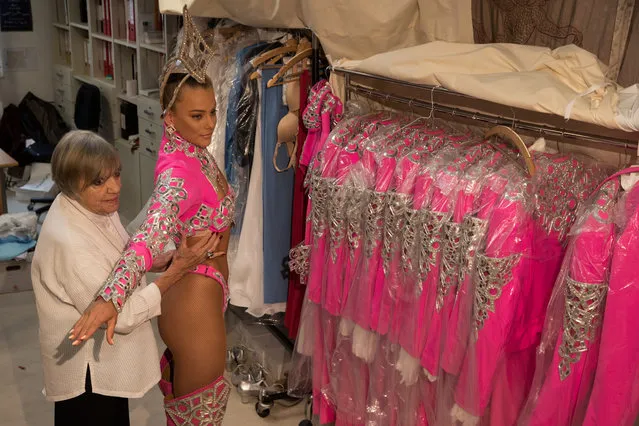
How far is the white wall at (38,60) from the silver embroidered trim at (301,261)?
512 centimetres

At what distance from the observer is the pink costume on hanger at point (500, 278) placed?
1.79 meters

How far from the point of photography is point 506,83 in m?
1.85

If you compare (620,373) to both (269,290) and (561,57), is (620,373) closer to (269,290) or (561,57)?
(561,57)

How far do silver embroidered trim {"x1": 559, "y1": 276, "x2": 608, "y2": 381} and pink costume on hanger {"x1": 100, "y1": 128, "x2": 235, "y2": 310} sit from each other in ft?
3.10

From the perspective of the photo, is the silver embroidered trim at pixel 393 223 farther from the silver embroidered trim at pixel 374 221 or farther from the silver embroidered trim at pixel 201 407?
the silver embroidered trim at pixel 201 407

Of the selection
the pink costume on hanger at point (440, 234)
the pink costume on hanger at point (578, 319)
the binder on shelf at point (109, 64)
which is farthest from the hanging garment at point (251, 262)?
the binder on shelf at point (109, 64)

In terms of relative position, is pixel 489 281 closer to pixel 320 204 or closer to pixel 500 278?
pixel 500 278

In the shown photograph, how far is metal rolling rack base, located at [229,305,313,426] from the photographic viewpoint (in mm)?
2842

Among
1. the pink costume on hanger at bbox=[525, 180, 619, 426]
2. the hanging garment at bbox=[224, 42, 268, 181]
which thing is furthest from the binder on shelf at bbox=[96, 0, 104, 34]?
the pink costume on hanger at bbox=[525, 180, 619, 426]

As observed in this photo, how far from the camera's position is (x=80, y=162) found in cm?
183

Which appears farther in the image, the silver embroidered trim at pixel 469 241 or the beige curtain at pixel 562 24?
the beige curtain at pixel 562 24

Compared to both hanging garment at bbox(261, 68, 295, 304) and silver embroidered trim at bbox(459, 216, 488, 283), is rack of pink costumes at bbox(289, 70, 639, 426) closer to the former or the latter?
silver embroidered trim at bbox(459, 216, 488, 283)

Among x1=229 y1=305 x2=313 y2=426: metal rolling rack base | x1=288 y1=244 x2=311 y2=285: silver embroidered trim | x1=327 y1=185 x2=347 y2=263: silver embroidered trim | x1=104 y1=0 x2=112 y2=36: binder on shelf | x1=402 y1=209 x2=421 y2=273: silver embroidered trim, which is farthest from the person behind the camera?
x1=104 y1=0 x2=112 y2=36: binder on shelf

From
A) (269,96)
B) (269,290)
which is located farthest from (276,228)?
(269,96)
